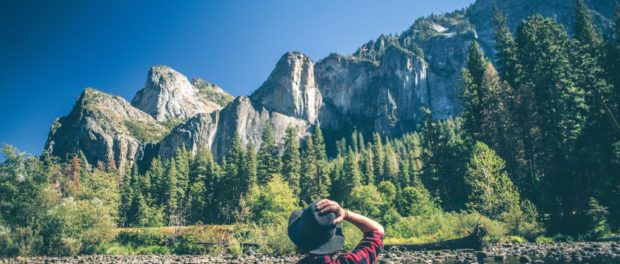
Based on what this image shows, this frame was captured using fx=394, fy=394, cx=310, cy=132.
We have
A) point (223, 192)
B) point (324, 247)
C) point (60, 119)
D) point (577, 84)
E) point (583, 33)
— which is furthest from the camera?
point (60, 119)

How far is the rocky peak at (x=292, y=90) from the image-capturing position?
584 feet

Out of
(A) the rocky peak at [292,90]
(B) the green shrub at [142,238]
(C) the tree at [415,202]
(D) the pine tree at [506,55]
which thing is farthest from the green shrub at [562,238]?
(A) the rocky peak at [292,90]

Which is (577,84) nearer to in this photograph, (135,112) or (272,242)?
(272,242)

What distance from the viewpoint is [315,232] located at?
7.82 ft

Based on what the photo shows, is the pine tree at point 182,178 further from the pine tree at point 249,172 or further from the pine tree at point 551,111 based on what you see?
the pine tree at point 551,111

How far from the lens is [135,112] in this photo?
19450 cm

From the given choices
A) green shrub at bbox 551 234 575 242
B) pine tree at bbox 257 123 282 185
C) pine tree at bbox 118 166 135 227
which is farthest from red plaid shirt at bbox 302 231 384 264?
pine tree at bbox 118 166 135 227

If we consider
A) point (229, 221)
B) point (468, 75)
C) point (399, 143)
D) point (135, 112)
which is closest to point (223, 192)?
point (229, 221)

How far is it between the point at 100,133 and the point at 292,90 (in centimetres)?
Answer: 8114

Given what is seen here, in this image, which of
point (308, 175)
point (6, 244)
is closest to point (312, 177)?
point (308, 175)

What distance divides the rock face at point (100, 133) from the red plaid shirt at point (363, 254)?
152281 millimetres

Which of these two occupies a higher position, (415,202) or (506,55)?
(506,55)

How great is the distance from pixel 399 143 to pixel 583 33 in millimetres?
111099

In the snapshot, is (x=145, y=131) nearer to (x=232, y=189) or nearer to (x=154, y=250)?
(x=232, y=189)
